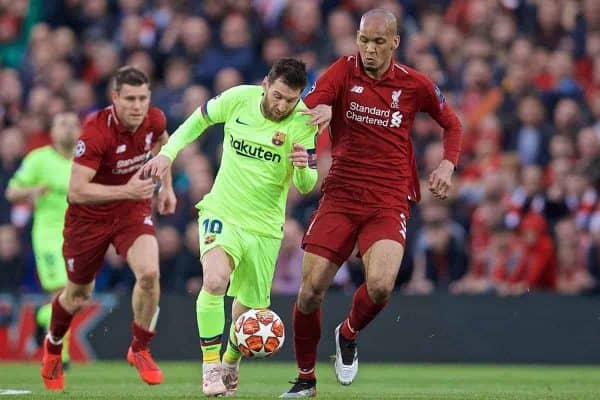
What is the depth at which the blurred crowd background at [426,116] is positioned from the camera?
15.7m

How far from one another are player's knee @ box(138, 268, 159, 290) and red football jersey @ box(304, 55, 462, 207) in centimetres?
185

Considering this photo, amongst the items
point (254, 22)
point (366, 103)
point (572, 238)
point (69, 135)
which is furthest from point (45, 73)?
point (366, 103)

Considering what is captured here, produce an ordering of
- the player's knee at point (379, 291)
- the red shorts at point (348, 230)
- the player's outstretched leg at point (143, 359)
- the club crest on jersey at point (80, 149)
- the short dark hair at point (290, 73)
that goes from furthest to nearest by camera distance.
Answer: the player's outstretched leg at point (143, 359)
the club crest on jersey at point (80, 149)
the red shorts at point (348, 230)
the player's knee at point (379, 291)
the short dark hair at point (290, 73)

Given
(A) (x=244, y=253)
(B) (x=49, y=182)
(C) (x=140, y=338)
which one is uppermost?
(A) (x=244, y=253)

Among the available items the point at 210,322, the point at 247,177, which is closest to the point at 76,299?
the point at 210,322

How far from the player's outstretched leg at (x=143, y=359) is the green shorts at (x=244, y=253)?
1.31 metres

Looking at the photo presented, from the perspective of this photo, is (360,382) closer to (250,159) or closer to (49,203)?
(250,159)

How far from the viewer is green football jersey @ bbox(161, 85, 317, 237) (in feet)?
34.6

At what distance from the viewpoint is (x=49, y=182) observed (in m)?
14.6

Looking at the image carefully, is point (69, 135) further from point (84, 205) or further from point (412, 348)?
point (412, 348)

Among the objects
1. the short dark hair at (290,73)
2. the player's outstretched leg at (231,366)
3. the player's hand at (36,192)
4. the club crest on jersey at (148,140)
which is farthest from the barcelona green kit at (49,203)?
the short dark hair at (290,73)

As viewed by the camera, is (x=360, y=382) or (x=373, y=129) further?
(x=360, y=382)

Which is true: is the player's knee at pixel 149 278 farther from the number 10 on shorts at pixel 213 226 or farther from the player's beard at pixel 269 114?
the player's beard at pixel 269 114

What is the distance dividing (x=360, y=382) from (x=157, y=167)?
388 cm
